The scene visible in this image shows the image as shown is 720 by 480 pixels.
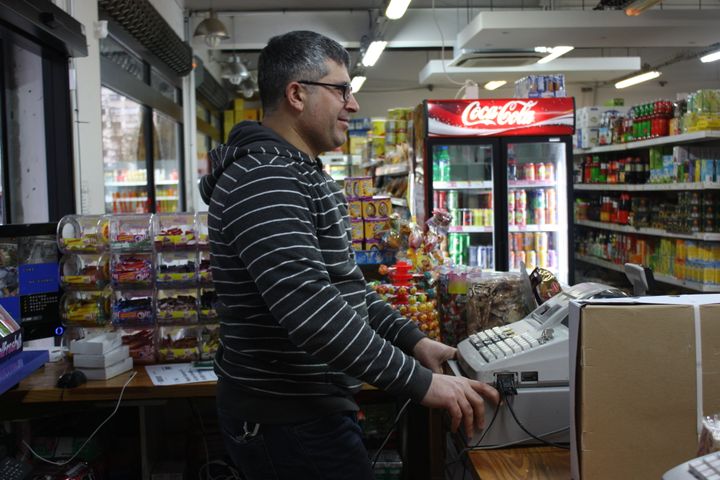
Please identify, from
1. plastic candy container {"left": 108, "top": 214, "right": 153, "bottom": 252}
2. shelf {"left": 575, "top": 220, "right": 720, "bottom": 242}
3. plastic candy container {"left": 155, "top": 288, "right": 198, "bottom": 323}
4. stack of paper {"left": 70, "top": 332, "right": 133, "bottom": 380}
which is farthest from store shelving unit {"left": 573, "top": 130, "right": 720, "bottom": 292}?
stack of paper {"left": 70, "top": 332, "right": 133, "bottom": 380}

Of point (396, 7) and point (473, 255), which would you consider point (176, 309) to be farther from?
point (396, 7)

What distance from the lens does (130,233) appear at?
10.0 feet

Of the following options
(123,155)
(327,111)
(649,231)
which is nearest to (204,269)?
(327,111)

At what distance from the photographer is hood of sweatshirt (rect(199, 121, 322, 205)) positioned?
1.63m

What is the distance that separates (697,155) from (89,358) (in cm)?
587

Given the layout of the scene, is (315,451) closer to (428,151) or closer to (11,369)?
(11,369)

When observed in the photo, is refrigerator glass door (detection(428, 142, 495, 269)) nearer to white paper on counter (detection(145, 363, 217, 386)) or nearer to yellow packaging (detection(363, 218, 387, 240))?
yellow packaging (detection(363, 218, 387, 240))

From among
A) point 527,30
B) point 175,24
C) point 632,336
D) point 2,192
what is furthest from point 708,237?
point 175,24

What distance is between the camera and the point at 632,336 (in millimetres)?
1573

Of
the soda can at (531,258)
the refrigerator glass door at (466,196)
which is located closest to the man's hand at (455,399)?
the refrigerator glass door at (466,196)

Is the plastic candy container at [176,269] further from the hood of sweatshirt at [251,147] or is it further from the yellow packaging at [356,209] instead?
the hood of sweatshirt at [251,147]

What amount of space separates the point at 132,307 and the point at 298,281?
178cm

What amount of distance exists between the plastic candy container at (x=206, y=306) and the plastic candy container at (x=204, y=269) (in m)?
0.05

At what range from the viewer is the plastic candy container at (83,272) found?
302cm
